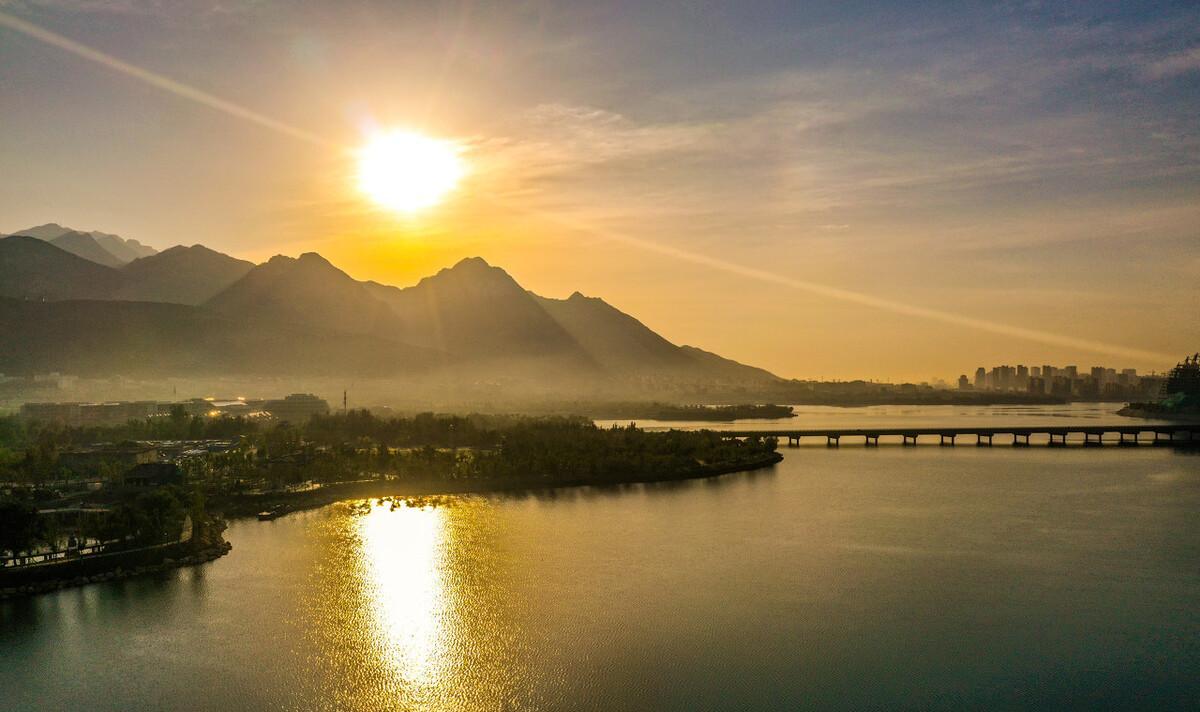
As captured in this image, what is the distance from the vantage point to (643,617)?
16.3 metres

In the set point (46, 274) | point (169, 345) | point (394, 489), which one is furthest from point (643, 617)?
point (46, 274)

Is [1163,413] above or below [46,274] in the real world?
below

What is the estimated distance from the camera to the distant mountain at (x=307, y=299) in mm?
115188

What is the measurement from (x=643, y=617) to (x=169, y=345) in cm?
8529

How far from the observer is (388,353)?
111125 mm

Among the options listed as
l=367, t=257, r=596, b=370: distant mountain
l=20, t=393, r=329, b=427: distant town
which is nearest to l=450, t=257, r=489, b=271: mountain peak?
l=367, t=257, r=596, b=370: distant mountain

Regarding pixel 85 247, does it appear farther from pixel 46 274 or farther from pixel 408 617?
pixel 408 617

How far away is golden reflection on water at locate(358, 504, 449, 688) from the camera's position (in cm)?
1424

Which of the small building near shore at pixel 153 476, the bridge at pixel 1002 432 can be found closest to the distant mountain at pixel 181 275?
the bridge at pixel 1002 432

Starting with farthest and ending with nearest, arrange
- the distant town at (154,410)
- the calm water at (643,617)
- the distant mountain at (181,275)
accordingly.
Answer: the distant mountain at (181,275), the distant town at (154,410), the calm water at (643,617)

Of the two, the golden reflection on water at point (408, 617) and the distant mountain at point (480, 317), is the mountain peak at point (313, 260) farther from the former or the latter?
the golden reflection on water at point (408, 617)

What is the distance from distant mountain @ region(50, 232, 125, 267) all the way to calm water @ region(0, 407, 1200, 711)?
123686mm

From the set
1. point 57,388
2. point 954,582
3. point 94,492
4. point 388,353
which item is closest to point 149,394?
point 57,388

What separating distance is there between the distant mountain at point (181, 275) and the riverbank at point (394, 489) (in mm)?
91048
